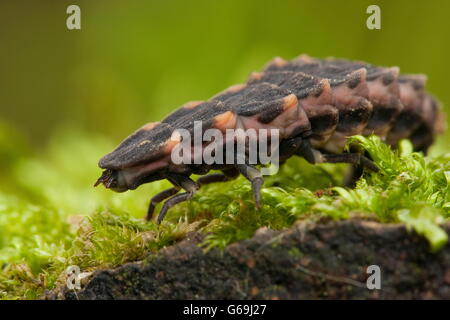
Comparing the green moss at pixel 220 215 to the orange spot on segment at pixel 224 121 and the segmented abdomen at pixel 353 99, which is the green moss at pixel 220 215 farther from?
the orange spot on segment at pixel 224 121

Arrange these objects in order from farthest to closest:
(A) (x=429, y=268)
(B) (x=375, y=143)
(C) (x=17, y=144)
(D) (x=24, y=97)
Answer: (D) (x=24, y=97)
(C) (x=17, y=144)
(B) (x=375, y=143)
(A) (x=429, y=268)

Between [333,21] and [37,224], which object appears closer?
[37,224]

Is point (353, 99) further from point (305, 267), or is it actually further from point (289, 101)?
point (305, 267)

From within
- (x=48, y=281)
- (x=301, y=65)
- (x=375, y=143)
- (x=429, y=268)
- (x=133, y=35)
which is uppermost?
(x=133, y=35)

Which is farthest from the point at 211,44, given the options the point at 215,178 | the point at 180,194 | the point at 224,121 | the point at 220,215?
the point at 220,215

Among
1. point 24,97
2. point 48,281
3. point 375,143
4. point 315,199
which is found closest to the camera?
point 315,199
